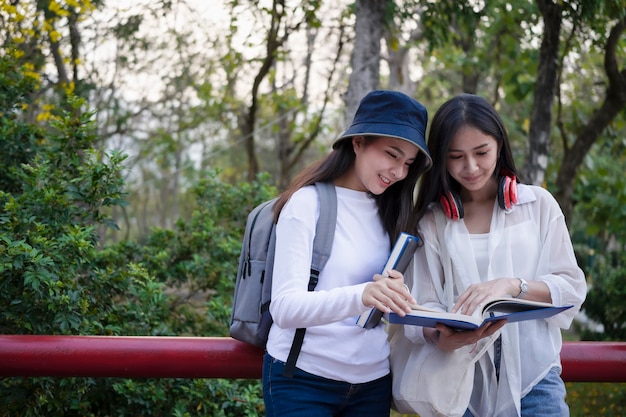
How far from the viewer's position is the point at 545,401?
204cm

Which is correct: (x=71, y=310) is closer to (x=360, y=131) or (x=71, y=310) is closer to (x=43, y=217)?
(x=43, y=217)

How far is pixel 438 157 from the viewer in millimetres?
2215

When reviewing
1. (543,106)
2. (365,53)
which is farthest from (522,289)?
(543,106)

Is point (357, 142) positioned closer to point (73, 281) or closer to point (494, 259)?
point (494, 259)

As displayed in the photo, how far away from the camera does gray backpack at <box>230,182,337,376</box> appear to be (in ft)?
6.42

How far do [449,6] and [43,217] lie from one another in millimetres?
4698

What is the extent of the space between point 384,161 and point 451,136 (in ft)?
0.89

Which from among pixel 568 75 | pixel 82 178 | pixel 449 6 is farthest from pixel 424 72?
pixel 82 178

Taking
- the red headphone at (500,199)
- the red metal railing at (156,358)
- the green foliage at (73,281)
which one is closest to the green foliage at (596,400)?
the red metal railing at (156,358)

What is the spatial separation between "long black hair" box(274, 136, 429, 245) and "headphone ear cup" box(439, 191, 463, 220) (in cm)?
11

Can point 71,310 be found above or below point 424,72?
below

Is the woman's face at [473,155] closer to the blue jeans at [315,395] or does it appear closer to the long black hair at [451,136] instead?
the long black hair at [451,136]

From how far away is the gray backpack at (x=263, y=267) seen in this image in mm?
1957

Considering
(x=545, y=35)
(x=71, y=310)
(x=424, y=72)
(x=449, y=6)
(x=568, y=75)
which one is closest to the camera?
(x=71, y=310)
